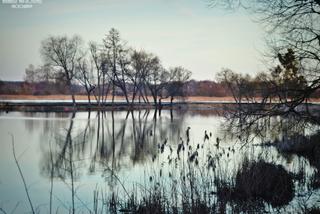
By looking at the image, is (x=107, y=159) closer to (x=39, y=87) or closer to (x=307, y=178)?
(x=307, y=178)

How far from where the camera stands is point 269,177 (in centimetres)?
1011

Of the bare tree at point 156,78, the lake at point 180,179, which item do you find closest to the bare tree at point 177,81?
the bare tree at point 156,78

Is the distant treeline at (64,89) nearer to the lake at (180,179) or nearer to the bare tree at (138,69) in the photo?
the bare tree at (138,69)

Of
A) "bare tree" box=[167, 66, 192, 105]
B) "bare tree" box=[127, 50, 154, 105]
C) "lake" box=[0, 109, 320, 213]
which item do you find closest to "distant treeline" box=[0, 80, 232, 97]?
"bare tree" box=[167, 66, 192, 105]

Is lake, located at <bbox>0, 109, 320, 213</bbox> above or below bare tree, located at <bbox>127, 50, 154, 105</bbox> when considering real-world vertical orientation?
below

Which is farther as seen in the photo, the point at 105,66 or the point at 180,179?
the point at 105,66

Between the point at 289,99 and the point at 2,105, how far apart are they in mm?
50951

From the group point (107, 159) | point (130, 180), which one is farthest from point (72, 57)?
point (130, 180)

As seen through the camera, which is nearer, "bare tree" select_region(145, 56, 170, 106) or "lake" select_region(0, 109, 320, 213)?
"lake" select_region(0, 109, 320, 213)

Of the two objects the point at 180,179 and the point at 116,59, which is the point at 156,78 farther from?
the point at 180,179

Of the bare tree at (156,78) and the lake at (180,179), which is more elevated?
the bare tree at (156,78)

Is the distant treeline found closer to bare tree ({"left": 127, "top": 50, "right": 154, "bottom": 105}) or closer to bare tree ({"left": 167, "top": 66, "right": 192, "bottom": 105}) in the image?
bare tree ({"left": 167, "top": 66, "right": 192, "bottom": 105})

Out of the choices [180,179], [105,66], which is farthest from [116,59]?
[180,179]

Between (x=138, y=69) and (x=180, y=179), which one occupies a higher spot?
(x=138, y=69)
